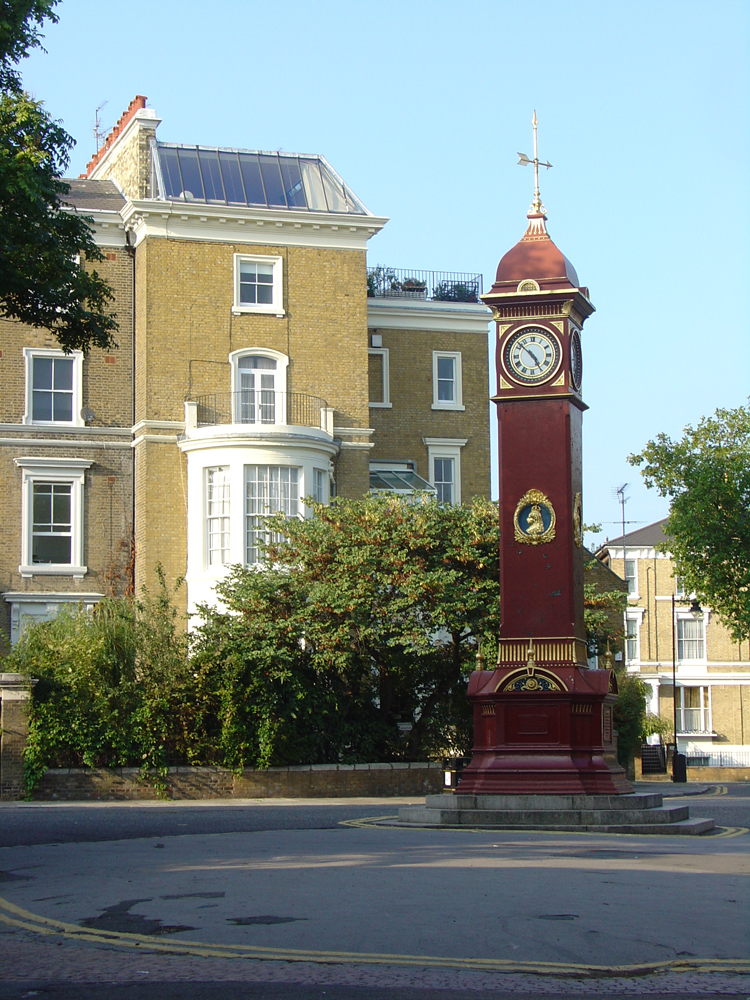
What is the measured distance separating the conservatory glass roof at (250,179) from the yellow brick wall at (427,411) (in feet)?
17.3

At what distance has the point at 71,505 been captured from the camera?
3756 centimetres

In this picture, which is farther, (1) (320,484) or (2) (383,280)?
(2) (383,280)

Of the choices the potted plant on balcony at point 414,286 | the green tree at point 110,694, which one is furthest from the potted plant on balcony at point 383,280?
the green tree at point 110,694

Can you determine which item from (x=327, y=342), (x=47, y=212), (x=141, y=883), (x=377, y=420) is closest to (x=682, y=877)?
(x=141, y=883)

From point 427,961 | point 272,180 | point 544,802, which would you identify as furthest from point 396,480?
point 427,961

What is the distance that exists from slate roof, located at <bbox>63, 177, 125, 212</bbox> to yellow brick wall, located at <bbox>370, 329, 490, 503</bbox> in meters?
9.55

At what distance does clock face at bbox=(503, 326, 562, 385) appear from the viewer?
18.8 metres

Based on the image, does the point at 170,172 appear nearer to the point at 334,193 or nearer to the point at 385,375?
the point at 334,193

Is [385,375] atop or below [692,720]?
atop

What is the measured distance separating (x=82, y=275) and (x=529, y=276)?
6.37 metres

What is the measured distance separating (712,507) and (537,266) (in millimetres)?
24580

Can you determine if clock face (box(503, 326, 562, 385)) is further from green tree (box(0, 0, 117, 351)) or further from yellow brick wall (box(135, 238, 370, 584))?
yellow brick wall (box(135, 238, 370, 584))

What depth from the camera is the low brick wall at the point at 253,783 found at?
84.0 ft

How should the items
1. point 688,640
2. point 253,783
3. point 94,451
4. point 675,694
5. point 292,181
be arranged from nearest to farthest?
point 253,783 → point 94,451 → point 292,181 → point 675,694 → point 688,640
